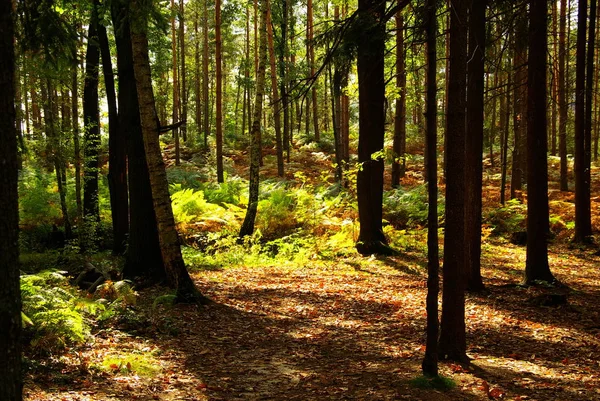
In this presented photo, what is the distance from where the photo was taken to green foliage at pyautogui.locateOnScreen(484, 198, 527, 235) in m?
15.1

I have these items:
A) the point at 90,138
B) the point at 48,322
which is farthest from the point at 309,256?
the point at 48,322

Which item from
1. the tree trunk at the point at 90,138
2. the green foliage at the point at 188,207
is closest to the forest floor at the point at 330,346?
the tree trunk at the point at 90,138

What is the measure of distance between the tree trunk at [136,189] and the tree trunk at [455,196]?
18.0 feet

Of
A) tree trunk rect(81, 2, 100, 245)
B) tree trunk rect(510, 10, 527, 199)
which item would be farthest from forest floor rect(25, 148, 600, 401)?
tree trunk rect(81, 2, 100, 245)

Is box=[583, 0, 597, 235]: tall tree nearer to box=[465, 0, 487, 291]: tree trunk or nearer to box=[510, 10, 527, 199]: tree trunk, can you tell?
box=[510, 10, 527, 199]: tree trunk

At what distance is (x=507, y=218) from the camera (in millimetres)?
15695

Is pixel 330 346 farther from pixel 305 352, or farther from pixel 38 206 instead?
pixel 38 206

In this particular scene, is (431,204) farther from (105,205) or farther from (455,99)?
(105,205)

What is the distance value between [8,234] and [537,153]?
848cm

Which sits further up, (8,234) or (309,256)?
(8,234)

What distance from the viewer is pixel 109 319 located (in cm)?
613

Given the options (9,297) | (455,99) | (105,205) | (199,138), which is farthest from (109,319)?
(199,138)

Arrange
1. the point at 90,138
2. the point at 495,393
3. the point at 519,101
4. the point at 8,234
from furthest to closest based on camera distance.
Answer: the point at 519,101
the point at 90,138
the point at 495,393
the point at 8,234

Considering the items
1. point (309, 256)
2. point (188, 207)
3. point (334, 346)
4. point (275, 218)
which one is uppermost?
point (188, 207)
